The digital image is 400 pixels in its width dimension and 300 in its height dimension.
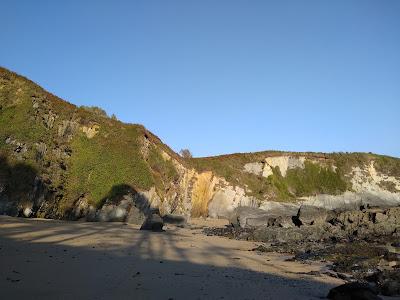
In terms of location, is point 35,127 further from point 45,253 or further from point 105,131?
point 45,253

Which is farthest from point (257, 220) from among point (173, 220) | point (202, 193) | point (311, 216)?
point (202, 193)

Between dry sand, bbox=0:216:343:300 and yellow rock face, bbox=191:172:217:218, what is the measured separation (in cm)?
3455

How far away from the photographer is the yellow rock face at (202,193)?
53.4 meters

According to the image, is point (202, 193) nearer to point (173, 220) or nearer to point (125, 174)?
point (173, 220)

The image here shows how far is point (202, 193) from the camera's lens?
55.2m

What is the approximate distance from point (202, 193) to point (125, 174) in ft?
63.0

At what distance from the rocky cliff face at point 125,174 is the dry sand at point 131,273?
12.5 meters

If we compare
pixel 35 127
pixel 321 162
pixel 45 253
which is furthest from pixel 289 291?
pixel 321 162

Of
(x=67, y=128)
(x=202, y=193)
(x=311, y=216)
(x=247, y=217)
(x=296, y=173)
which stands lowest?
(x=247, y=217)

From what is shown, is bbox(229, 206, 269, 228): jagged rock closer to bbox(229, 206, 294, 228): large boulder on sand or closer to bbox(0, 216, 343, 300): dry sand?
bbox(229, 206, 294, 228): large boulder on sand

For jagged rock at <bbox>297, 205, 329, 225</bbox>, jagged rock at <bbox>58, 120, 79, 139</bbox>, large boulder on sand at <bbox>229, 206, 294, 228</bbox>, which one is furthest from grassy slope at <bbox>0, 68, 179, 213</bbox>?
jagged rock at <bbox>297, 205, 329, 225</bbox>

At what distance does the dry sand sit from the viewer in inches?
343

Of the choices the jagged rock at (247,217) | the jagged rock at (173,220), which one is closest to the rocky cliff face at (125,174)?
the jagged rock at (173,220)

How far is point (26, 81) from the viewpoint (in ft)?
122
